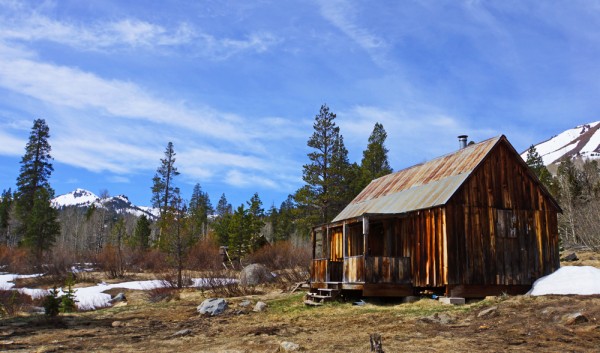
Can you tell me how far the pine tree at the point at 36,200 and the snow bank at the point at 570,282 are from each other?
159ft

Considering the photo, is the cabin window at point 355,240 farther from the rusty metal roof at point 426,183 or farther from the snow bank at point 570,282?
the snow bank at point 570,282

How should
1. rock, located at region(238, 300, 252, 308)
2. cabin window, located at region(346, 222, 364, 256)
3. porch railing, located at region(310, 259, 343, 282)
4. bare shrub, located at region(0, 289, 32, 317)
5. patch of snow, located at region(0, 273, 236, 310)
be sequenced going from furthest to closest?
patch of snow, located at region(0, 273, 236, 310) → cabin window, located at region(346, 222, 364, 256) → bare shrub, located at region(0, 289, 32, 317) → porch railing, located at region(310, 259, 343, 282) → rock, located at region(238, 300, 252, 308)

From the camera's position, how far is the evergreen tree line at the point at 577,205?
35469 mm

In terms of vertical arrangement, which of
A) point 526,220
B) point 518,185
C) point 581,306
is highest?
point 518,185

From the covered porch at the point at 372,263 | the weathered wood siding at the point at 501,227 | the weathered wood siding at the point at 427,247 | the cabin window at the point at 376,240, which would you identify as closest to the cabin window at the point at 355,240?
the covered porch at the point at 372,263

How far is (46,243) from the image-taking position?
184 feet

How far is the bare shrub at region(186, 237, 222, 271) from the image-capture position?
140ft

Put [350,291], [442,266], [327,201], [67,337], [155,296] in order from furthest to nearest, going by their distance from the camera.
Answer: [327,201] → [155,296] → [350,291] → [442,266] → [67,337]

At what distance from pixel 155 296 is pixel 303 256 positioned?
53.6 feet

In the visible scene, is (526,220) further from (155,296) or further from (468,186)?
(155,296)

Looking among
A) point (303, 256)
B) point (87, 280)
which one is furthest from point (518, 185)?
point (87, 280)

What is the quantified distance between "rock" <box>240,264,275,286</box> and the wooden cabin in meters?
10.6

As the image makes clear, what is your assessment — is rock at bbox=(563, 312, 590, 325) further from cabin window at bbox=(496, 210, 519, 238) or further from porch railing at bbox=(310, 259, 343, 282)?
porch railing at bbox=(310, 259, 343, 282)

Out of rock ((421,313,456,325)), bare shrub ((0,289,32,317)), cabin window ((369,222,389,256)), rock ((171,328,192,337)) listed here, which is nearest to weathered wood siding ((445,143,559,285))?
rock ((421,313,456,325))
